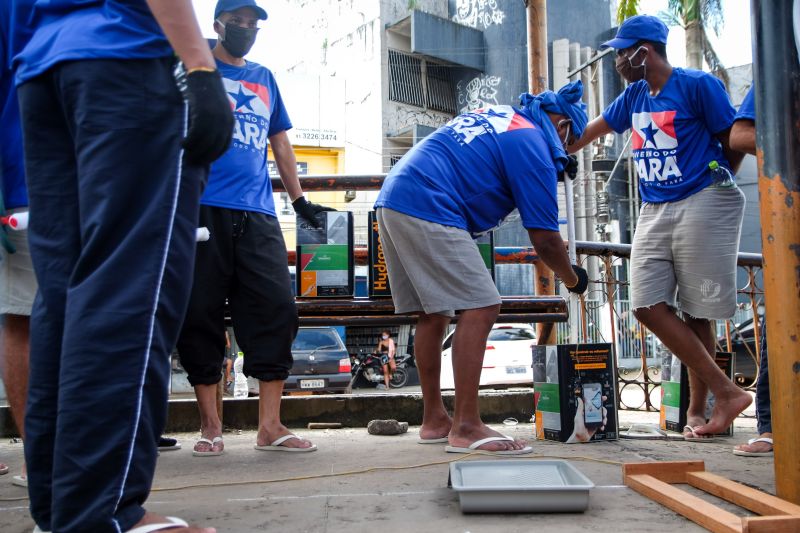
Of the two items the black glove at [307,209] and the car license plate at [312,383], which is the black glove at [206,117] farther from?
the car license plate at [312,383]

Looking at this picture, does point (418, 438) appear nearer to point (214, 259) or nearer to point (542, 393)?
point (542, 393)

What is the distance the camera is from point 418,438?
3.48 meters

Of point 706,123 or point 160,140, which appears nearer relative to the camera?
point 160,140

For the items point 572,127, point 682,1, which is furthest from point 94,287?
point 682,1

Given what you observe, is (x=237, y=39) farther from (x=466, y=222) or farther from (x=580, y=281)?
(x=580, y=281)

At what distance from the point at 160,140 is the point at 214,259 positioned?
1557mm

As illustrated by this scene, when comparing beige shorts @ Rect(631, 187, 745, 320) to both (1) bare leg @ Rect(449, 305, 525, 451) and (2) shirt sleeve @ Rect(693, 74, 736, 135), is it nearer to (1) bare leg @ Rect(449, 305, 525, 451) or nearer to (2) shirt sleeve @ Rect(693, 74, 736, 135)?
(2) shirt sleeve @ Rect(693, 74, 736, 135)

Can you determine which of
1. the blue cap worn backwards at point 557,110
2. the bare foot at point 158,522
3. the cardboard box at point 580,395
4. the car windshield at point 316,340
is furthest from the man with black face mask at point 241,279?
the car windshield at point 316,340

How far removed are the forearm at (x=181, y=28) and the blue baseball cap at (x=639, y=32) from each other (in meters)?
2.40

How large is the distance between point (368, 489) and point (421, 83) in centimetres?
Result: 2264

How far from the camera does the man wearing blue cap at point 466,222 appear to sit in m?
3.02

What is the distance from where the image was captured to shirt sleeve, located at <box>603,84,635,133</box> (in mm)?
3693

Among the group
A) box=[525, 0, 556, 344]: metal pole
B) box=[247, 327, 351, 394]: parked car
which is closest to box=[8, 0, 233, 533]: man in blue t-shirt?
box=[525, 0, 556, 344]: metal pole

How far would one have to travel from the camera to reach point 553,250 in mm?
3143
